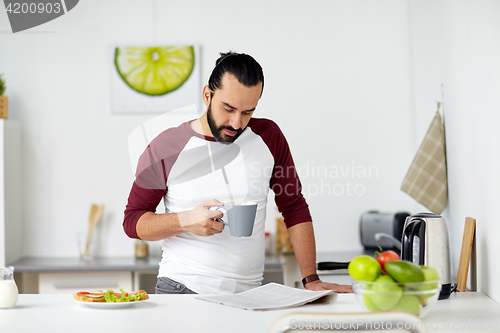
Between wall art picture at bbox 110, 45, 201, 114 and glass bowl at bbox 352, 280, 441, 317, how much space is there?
208cm

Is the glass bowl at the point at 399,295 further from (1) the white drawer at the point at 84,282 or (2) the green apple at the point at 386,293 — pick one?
(1) the white drawer at the point at 84,282

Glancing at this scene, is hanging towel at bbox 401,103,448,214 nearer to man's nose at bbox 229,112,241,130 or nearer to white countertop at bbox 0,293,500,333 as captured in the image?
white countertop at bbox 0,293,500,333

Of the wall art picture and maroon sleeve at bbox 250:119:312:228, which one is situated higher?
the wall art picture

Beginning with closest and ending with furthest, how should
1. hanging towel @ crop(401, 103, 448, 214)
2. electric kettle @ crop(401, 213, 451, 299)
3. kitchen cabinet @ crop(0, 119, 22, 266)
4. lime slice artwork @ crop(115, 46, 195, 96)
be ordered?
electric kettle @ crop(401, 213, 451, 299) < hanging towel @ crop(401, 103, 448, 214) < kitchen cabinet @ crop(0, 119, 22, 266) < lime slice artwork @ crop(115, 46, 195, 96)

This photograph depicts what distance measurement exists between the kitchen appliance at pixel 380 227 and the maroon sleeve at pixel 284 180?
998mm

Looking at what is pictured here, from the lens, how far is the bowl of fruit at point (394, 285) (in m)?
0.93

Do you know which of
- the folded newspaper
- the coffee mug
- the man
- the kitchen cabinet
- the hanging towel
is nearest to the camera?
the folded newspaper

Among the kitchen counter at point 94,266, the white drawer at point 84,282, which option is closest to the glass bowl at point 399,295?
the kitchen counter at point 94,266

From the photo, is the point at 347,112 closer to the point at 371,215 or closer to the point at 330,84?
the point at 330,84

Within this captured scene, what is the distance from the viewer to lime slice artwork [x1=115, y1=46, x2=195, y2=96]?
9.37 feet

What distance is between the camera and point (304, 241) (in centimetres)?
159

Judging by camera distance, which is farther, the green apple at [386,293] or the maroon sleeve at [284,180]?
the maroon sleeve at [284,180]

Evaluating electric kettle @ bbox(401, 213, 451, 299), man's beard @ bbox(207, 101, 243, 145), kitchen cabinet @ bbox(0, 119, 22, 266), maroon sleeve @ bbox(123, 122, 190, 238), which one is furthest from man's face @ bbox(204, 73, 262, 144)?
kitchen cabinet @ bbox(0, 119, 22, 266)

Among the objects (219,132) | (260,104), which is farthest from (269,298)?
(260,104)
